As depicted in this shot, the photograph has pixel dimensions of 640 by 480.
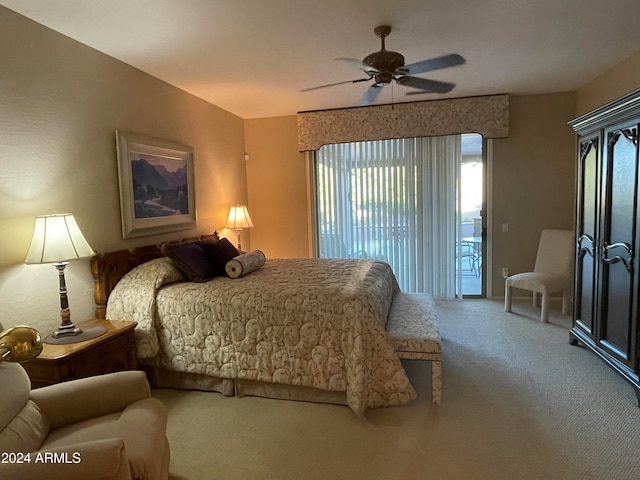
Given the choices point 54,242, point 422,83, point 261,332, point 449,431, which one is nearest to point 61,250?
point 54,242

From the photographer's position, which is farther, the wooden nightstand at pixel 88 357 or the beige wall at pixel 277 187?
the beige wall at pixel 277 187

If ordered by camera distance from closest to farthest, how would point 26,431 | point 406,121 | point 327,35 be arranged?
1. point 26,431
2. point 327,35
3. point 406,121

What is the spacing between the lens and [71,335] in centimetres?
243

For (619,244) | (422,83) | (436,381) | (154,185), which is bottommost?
(436,381)

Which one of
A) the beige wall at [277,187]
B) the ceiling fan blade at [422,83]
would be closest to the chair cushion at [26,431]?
the ceiling fan blade at [422,83]

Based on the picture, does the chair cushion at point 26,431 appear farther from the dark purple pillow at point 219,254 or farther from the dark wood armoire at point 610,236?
the dark wood armoire at point 610,236

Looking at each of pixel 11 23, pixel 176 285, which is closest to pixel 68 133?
pixel 11 23

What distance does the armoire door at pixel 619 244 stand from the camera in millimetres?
2635

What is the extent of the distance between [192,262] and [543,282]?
3.55 meters

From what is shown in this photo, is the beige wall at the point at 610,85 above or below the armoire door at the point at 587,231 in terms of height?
above

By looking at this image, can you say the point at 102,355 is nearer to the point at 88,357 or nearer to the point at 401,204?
the point at 88,357

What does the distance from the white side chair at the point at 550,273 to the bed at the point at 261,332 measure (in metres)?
2.04

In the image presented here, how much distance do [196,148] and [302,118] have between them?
1626 millimetres

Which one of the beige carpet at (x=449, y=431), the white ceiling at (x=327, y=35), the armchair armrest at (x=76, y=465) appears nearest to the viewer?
the armchair armrest at (x=76, y=465)
